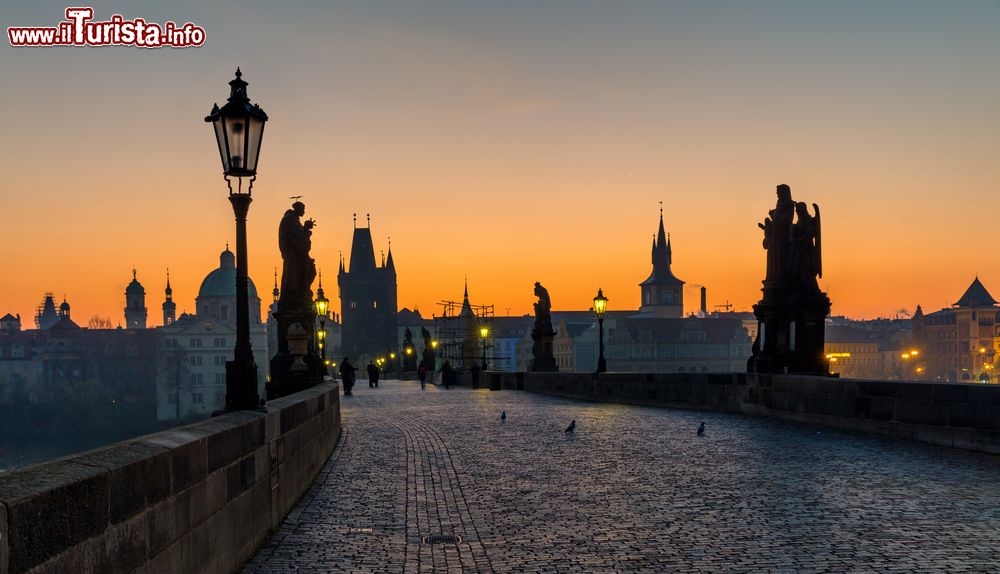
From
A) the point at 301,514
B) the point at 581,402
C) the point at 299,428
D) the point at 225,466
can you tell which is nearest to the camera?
the point at 225,466

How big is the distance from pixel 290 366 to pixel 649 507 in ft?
50.9

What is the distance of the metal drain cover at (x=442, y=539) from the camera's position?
337 inches

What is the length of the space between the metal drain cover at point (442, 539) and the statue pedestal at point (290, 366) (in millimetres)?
12896

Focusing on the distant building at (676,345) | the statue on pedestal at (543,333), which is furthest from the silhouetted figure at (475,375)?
the distant building at (676,345)

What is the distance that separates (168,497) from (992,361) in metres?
176

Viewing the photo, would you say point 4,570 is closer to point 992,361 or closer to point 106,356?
point 992,361

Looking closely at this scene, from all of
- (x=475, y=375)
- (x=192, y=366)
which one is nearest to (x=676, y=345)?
(x=192, y=366)

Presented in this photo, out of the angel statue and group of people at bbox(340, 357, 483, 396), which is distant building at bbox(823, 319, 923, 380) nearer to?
group of people at bbox(340, 357, 483, 396)

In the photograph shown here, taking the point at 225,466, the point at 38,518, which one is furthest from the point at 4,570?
the point at 225,466

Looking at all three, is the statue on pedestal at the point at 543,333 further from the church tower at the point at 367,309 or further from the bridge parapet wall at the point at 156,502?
the church tower at the point at 367,309

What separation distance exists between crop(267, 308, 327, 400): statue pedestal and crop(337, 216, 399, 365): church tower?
477ft

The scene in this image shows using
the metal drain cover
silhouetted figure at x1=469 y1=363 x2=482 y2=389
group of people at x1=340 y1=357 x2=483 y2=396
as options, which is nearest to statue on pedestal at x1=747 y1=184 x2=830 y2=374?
the metal drain cover

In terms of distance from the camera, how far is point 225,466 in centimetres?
702

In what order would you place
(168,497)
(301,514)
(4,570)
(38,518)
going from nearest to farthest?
1. (4,570)
2. (38,518)
3. (168,497)
4. (301,514)
